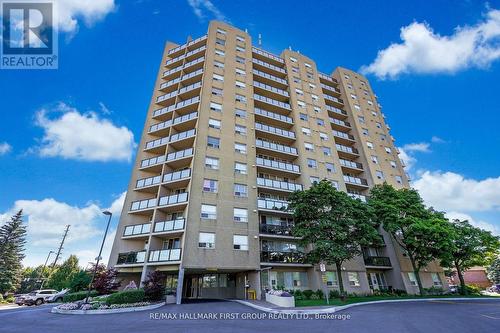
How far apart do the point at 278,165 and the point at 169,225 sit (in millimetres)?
14226

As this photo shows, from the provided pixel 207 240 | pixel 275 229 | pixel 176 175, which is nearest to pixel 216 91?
pixel 176 175

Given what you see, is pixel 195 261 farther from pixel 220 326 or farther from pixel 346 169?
pixel 346 169

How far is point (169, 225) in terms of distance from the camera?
2458 centimetres

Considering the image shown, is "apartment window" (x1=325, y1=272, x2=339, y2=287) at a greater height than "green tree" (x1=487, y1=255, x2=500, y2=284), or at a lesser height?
lesser

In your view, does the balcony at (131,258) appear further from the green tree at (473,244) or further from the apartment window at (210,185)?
the green tree at (473,244)

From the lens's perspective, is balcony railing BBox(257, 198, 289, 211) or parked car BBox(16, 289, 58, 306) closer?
balcony railing BBox(257, 198, 289, 211)

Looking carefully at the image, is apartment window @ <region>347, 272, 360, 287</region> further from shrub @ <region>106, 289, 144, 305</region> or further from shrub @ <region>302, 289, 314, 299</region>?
shrub @ <region>106, 289, 144, 305</region>

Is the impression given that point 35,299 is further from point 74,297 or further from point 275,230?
point 275,230

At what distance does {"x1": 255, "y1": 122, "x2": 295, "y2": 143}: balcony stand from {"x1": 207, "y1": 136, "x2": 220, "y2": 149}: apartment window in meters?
5.91

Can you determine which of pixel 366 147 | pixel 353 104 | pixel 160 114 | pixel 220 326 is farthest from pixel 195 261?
pixel 353 104

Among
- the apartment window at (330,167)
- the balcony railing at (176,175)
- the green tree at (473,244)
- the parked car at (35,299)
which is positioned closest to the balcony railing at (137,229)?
the balcony railing at (176,175)

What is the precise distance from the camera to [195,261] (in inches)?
880

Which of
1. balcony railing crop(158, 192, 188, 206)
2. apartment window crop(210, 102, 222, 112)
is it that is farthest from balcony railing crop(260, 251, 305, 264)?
apartment window crop(210, 102, 222, 112)

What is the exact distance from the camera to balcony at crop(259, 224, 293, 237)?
2659cm
